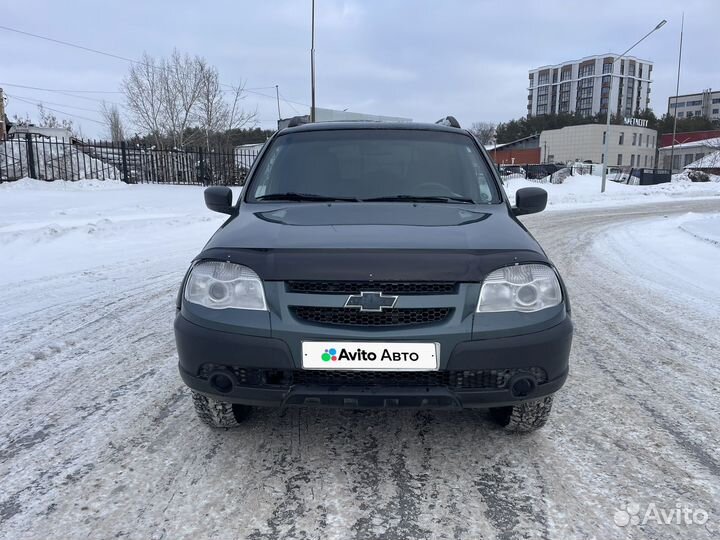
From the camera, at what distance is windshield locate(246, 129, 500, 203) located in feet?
11.1

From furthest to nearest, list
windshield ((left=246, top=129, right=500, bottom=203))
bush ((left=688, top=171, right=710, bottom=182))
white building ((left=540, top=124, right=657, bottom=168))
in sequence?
white building ((left=540, top=124, right=657, bottom=168)), bush ((left=688, top=171, right=710, bottom=182)), windshield ((left=246, top=129, right=500, bottom=203))

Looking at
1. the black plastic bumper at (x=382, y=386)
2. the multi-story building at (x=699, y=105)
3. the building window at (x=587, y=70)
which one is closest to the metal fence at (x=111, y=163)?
the black plastic bumper at (x=382, y=386)

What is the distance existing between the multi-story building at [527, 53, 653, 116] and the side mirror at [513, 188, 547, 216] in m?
118

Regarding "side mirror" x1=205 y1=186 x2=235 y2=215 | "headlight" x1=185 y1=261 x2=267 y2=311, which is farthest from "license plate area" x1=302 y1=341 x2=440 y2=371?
"side mirror" x1=205 y1=186 x2=235 y2=215

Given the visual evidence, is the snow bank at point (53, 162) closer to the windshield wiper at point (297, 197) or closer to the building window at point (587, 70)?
the windshield wiper at point (297, 197)

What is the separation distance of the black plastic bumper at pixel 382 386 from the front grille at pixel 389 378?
0.02 metres

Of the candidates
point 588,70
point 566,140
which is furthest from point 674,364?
point 588,70

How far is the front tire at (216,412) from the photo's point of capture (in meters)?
2.63

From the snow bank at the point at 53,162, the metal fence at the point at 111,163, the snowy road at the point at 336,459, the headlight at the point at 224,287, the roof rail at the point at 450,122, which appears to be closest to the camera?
the snowy road at the point at 336,459

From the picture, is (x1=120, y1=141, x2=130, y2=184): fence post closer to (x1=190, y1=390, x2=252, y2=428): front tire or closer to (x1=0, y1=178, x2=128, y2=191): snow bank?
(x1=0, y1=178, x2=128, y2=191): snow bank

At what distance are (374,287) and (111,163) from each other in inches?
776

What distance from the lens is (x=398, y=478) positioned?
239 centimetres

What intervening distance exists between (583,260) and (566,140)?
9009 cm

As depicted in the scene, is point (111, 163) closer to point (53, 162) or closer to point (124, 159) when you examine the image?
point (124, 159)
